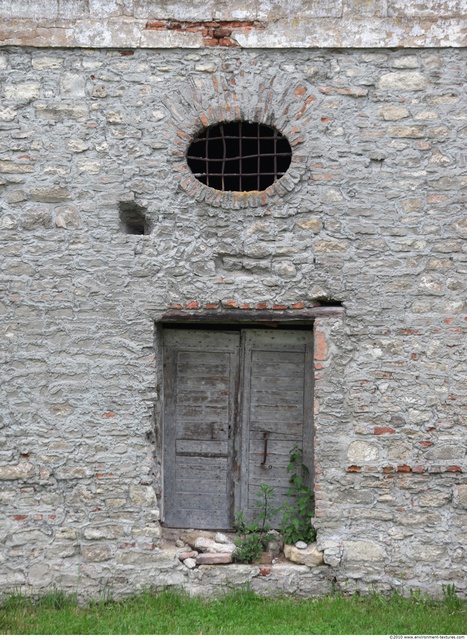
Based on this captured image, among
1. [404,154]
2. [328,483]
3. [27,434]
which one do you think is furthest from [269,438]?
[404,154]

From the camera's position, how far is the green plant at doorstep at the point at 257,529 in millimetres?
4711

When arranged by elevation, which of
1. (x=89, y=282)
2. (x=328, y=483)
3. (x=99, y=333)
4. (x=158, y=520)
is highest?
(x=89, y=282)

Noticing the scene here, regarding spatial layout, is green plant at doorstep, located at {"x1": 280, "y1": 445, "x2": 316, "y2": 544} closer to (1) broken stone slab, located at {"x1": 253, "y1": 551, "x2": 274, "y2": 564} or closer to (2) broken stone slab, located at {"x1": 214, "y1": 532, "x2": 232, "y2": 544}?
(1) broken stone slab, located at {"x1": 253, "y1": 551, "x2": 274, "y2": 564}

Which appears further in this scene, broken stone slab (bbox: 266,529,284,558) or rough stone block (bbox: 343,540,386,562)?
broken stone slab (bbox: 266,529,284,558)

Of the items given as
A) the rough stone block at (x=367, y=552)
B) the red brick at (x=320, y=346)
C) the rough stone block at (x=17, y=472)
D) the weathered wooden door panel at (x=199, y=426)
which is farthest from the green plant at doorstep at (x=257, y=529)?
the rough stone block at (x=17, y=472)

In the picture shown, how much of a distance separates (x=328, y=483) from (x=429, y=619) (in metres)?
1.07

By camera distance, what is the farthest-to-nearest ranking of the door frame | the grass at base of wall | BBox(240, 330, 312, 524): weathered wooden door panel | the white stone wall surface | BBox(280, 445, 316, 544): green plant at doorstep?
BBox(240, 330, 312, 524): weathered wooden door panel, BBox(280, 445, 316, 544): green plant at doorstep, the door frame, the white stone wall surface, the grass at base of wall

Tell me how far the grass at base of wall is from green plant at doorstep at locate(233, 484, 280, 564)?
262 mm

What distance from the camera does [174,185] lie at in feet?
15.3

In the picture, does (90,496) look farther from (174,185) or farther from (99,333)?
(174,185)

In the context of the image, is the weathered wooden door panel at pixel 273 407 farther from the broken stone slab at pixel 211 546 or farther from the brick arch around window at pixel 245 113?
the brick arch around window at pixel 245 113

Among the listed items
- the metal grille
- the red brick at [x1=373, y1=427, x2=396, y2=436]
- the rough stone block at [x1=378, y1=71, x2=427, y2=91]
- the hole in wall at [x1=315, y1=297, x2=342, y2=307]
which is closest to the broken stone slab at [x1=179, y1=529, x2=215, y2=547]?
the red brick at [x1=373, y1=427, x2=396, y2=436]

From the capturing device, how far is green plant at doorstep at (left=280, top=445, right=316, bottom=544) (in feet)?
15.7

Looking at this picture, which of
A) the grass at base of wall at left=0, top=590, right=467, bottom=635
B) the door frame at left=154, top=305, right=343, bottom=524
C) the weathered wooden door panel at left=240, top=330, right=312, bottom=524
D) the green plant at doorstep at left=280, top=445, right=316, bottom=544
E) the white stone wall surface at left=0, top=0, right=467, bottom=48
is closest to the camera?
the grass at base of wall at left=0, top=590, right=467, bottom=635
